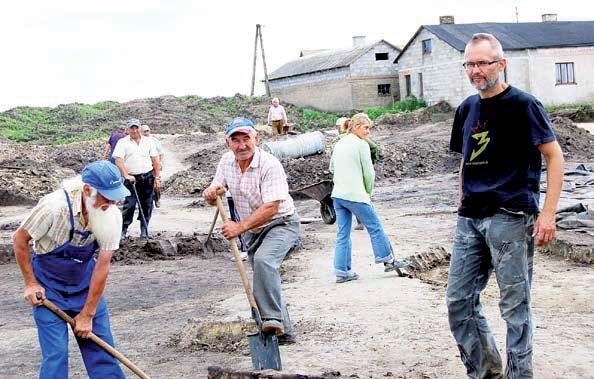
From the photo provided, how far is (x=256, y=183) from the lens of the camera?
6.21 metres

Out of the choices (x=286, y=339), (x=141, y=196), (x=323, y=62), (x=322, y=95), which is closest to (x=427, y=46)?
(x=322, y=95)

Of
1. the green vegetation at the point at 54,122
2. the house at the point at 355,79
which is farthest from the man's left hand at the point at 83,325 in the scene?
the house at the point at 355,79

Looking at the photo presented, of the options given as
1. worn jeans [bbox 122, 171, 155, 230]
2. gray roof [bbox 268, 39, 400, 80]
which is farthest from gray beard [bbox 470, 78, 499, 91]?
gray roof [bbox 268, 39, 400, 80]

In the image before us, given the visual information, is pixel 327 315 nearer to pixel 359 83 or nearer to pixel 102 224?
pixel 102 224

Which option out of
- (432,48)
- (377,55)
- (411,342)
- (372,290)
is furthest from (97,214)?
(377,55)

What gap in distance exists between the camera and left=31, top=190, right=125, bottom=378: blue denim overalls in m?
4.99

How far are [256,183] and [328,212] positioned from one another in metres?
9.58

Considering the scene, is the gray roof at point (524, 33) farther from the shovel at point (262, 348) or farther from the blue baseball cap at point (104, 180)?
the blue baseball cap at point (104, 180)

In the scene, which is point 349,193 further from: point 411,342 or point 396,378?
A: point 396,378

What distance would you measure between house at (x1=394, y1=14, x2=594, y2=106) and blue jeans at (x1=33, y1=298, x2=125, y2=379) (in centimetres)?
3951

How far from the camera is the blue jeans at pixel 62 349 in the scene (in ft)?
16.4

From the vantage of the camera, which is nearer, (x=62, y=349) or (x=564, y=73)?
(x=62, y=349)

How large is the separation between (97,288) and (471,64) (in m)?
2.40

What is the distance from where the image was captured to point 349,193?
9414 millimetres
